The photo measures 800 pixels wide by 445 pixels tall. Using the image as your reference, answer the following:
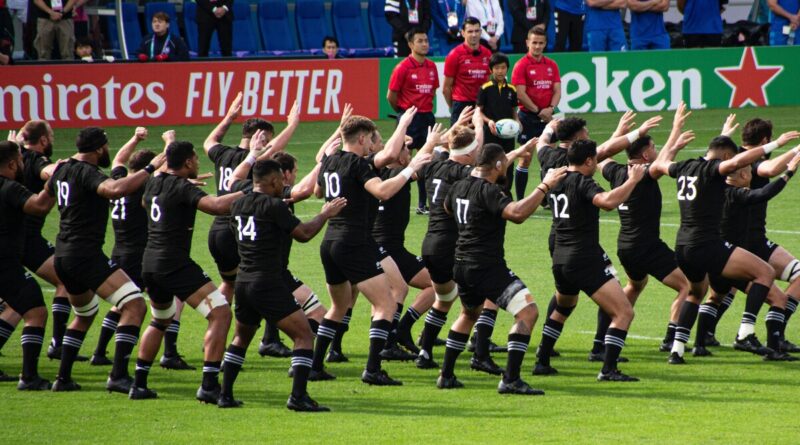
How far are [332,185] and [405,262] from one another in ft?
5.30

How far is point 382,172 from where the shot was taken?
1341 centimetres

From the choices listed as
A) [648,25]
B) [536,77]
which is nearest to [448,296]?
[536,77]

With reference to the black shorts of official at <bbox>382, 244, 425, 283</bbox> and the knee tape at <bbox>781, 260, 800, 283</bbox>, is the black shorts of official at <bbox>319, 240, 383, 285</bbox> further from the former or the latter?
the knee tape at <bbox>781, 260, 800, 283</bbox>

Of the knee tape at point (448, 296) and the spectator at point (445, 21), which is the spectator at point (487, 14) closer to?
the spectator at point (445, 21)

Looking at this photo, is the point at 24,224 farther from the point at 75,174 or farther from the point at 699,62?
the point at 699,62

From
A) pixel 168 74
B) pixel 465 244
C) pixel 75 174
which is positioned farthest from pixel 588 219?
pixel 168 74

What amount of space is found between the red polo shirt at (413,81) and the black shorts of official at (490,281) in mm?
10156

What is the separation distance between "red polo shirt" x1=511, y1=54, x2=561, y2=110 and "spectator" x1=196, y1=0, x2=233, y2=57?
34.2 ft

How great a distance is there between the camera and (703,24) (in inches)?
1255

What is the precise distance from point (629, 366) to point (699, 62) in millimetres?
18888

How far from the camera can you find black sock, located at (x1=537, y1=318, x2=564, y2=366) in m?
12.3

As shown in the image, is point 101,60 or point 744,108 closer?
point 101,60

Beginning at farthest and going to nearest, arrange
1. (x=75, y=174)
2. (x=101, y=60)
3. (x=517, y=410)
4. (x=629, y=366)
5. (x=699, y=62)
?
(x=699, y=62) < (x=101, y=60) < (x=629, y=366) < (x=75, y=174) < (x=517, y=410)

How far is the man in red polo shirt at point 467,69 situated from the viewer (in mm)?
21812
